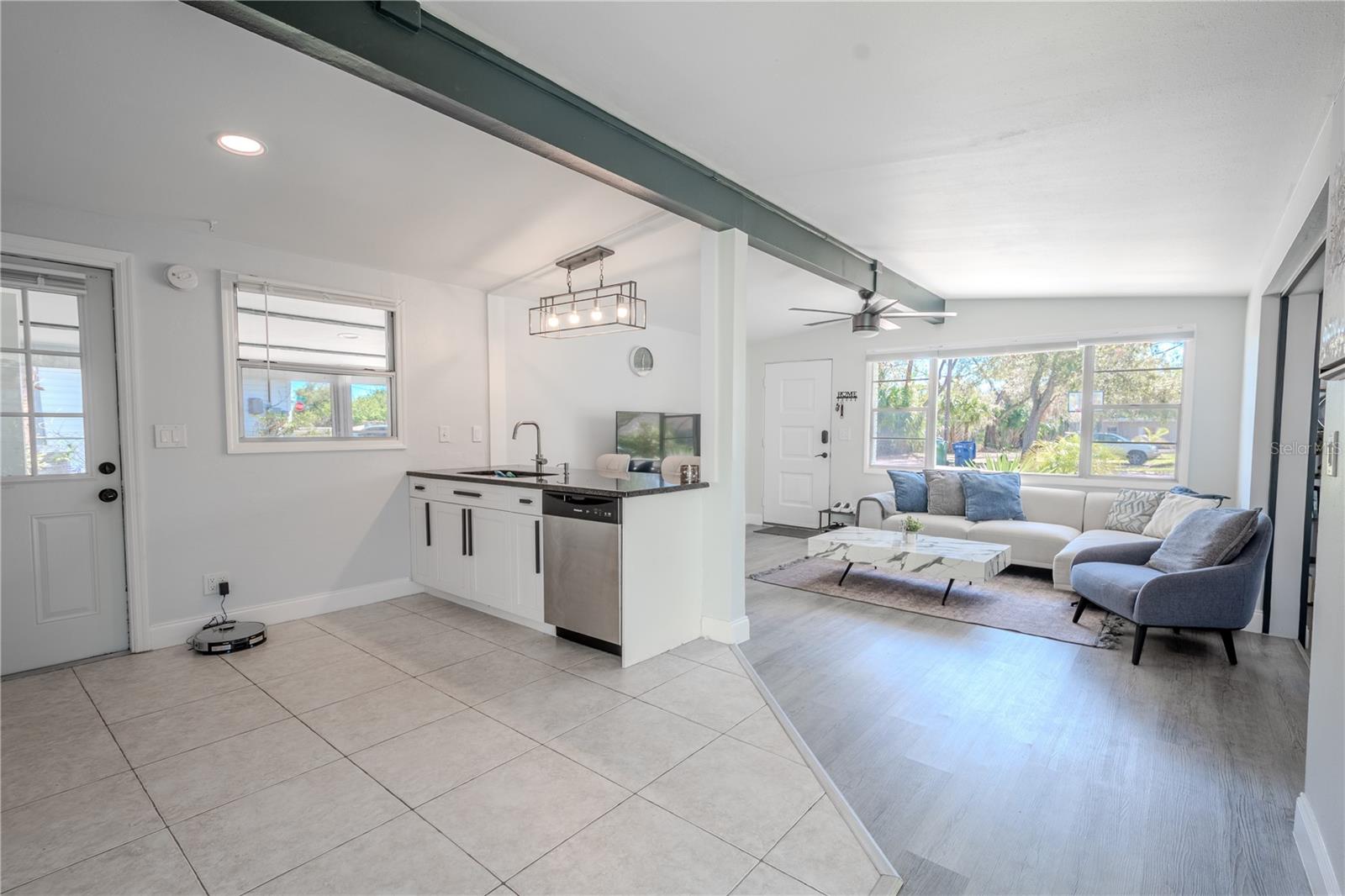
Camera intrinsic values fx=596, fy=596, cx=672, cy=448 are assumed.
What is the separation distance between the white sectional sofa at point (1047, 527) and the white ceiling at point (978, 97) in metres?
2.24

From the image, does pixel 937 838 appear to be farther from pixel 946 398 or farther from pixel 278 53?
pixel 946 398

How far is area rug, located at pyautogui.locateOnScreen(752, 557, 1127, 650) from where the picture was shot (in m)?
3.62

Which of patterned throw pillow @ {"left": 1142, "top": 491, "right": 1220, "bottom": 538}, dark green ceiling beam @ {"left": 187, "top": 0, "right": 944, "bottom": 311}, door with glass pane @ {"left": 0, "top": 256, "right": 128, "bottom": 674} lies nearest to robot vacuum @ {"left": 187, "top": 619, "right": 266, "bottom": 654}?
door with glass pane @ {"left": 0, "top": 256, "right": 128, "bottom": 674}

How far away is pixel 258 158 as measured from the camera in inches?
97.2

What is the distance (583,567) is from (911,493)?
12.7 ft

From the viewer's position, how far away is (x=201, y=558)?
3.36 meters

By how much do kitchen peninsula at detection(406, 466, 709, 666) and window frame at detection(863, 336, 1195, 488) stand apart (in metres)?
3.89

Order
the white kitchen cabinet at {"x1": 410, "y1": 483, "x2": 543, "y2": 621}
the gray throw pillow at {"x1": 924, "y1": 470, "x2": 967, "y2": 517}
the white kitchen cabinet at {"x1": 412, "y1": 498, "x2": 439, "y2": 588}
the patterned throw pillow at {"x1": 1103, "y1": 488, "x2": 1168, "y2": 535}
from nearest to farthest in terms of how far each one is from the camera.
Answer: the white kitchen cabinet at {"x1": 410, "y1": 483, "x2": 543, "y2": 621}, the white kitchen cabinet at {"x1": 412, "y1": 498, "x2": 439, "y2": 588}, the patterned throw pillow at {"x1": 1103, "y1": 488, "x2": 1168, "y2": 535}, the gray throw pillow at {"x1": 924, "y1": 470, "x2": 967, "y2": 517}

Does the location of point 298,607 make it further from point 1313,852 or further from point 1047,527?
point 1047,527

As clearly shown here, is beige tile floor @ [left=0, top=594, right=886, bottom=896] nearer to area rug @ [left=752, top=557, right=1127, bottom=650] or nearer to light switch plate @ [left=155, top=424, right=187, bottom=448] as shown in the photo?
light switch plate @ [left=155, top=424, right=187, bottom=448]

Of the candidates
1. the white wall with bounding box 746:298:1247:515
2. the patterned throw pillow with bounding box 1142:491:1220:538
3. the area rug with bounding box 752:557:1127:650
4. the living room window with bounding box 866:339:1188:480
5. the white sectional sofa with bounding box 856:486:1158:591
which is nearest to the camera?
the area rug with bounding box 752:557:1127:650

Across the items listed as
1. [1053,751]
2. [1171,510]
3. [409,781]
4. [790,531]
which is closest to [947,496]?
[1171,510]

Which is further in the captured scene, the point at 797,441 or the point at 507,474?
the point at 797,441

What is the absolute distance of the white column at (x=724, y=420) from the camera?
320 cm
